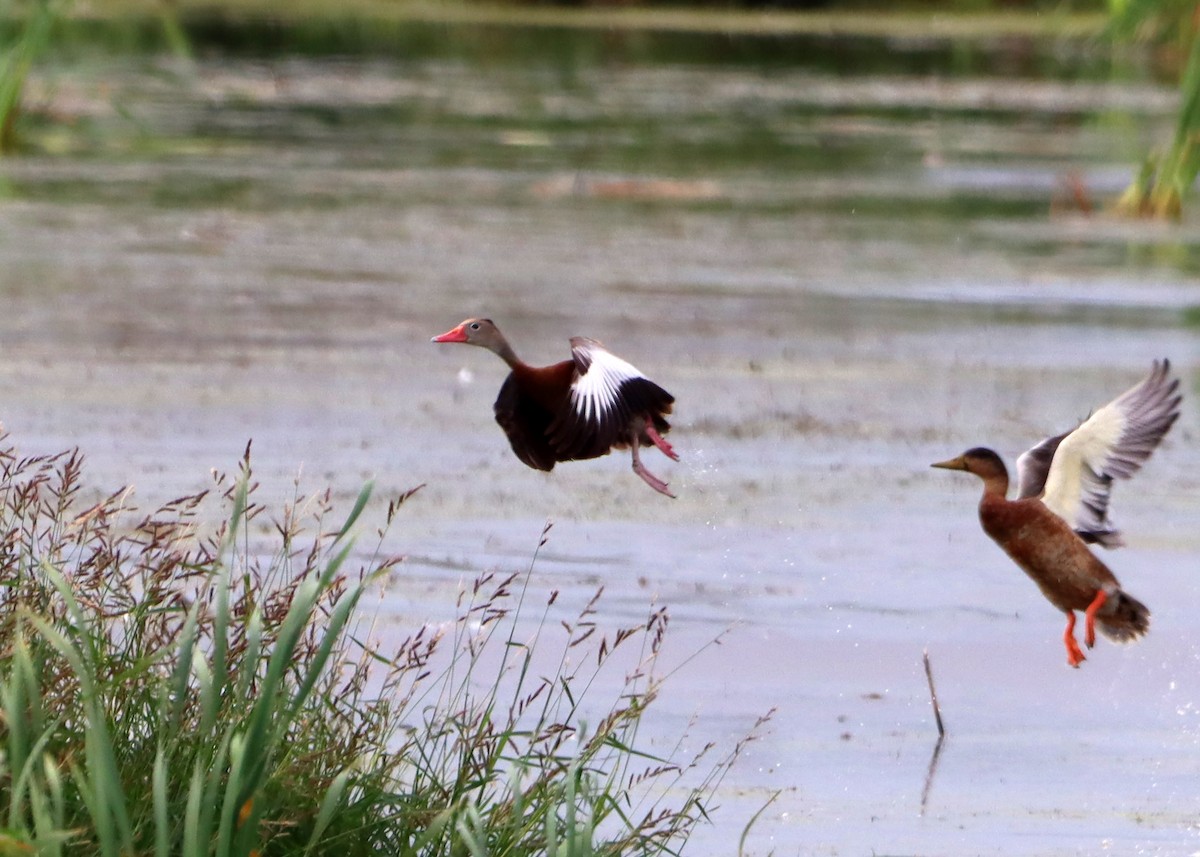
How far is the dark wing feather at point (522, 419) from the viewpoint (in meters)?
5.66

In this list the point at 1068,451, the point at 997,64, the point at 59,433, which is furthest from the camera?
the point at 997,64

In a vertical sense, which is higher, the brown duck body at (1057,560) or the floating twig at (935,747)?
the brown duck body at (1057,560)

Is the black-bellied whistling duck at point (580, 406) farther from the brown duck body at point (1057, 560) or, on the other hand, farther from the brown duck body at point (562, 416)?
the brown duck body at point (1057, 560)

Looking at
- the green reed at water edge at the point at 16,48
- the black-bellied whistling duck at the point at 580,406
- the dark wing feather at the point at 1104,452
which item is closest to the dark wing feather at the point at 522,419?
the black-bellied whistling duck at the point at 580,406

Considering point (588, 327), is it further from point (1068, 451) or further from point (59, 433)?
point (1068, 451)

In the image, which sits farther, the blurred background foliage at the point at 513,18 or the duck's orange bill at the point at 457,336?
the blurred background foliage at the point at 513,18

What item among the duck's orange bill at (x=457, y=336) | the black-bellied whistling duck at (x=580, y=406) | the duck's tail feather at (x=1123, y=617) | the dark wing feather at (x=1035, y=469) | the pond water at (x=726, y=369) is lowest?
the pond water at (x=726, y=369)

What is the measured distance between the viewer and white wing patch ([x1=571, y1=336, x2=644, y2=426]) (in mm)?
5504

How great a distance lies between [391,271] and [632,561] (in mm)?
5591

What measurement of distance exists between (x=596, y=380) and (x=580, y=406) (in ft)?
0.30

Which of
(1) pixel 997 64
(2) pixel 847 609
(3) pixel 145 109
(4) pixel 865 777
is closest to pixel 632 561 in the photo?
(2) pixel 847 609

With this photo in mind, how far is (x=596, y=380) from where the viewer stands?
5488 millimetres

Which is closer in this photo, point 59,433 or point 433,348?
point 59,433

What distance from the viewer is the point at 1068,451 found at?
18.4 feet
